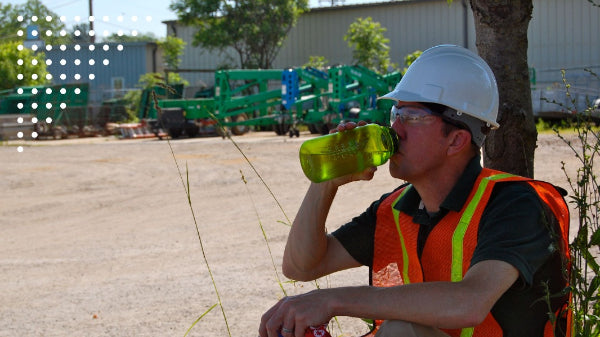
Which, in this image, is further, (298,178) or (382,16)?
(382,16)

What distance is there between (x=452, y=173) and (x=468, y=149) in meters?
0.09

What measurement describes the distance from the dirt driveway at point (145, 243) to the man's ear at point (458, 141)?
4.77ft

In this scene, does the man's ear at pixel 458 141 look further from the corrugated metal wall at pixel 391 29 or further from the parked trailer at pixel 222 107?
the corrugated metal wall at pixel 391 29

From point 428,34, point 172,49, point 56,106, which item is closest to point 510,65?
point 56,106

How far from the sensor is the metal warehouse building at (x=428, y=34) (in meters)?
39.2

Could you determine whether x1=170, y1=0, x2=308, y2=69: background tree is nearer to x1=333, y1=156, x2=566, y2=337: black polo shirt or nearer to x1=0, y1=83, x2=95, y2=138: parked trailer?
x1=0, y1=83, x2=95, y2=138: parked trailer

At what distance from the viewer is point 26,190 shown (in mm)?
14188

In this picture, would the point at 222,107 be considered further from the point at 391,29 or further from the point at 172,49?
the point at 391,29

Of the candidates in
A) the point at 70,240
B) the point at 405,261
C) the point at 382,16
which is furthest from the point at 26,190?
the point at 382,16

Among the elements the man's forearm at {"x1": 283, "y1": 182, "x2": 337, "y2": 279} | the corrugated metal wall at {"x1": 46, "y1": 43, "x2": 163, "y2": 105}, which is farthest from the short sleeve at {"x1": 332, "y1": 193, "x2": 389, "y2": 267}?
the corrugated metal wall at {"x1": 46, "y1": 43, "x2": 163, "y2": 105}

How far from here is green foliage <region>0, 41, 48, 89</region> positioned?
146 feet

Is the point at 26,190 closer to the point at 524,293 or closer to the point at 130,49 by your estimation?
the point at 524,293

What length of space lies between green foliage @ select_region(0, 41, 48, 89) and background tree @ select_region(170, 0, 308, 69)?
731cm

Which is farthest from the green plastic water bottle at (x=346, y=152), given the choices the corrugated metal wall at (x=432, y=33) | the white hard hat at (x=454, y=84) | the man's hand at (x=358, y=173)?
the corrugated metal wall at (x=432, y=33)
